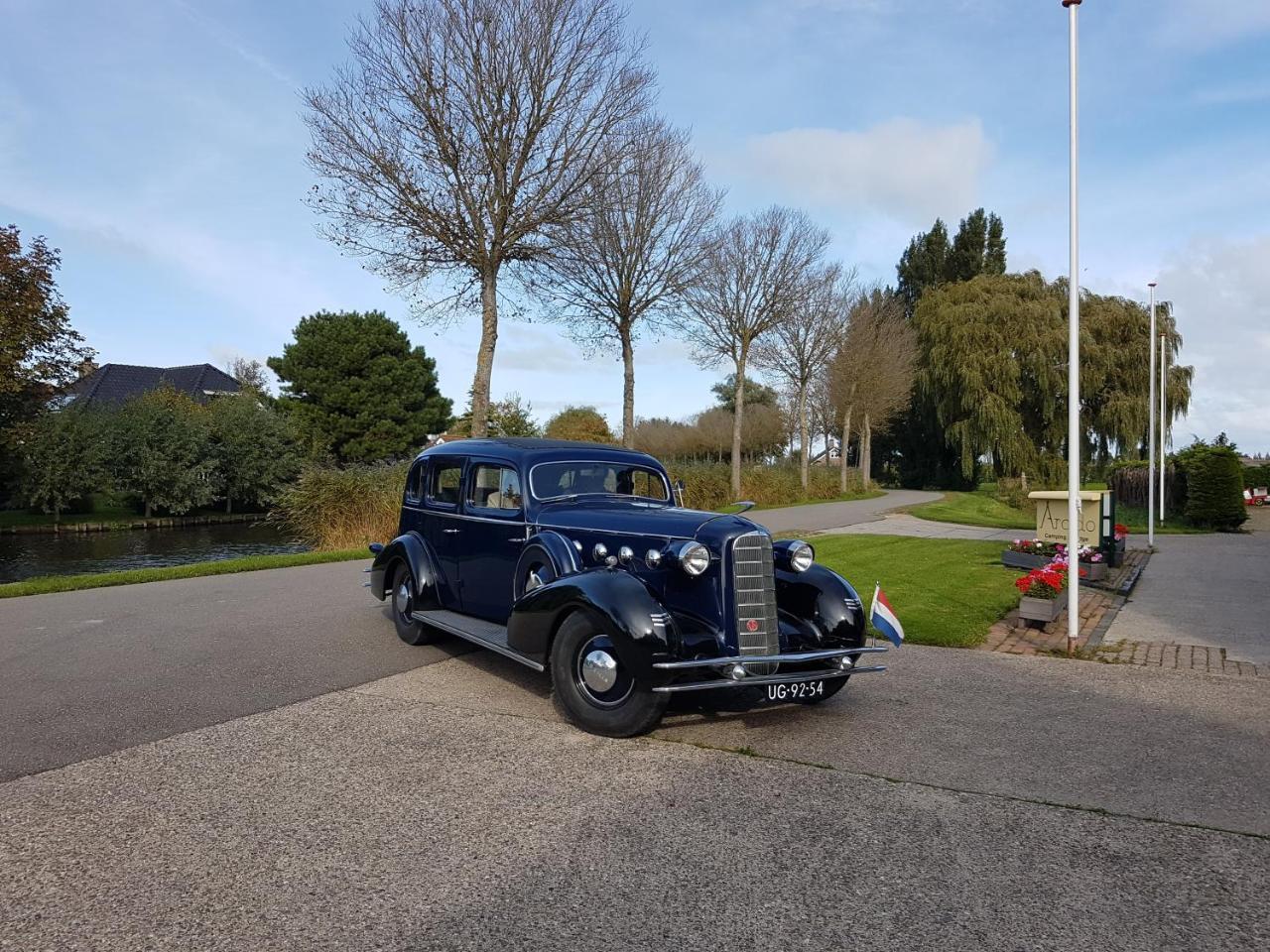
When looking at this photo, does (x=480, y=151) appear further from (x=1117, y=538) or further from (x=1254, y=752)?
(x=1254, y=752)

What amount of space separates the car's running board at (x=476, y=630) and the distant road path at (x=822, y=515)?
13052 millimetres

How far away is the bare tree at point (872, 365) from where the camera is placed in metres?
35.6

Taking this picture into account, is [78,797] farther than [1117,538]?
No

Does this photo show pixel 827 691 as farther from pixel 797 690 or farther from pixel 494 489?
pixel 494 489

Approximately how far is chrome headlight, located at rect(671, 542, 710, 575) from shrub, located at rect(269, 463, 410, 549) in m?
12.4

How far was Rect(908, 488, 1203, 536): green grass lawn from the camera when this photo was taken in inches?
833

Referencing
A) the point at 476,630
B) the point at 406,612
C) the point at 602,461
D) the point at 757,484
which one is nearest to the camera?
the point at 476,630

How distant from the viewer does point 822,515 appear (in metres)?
25.0

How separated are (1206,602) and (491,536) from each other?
8.56 m

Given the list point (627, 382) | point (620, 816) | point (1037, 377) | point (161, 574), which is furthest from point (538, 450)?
point (1037, 377)

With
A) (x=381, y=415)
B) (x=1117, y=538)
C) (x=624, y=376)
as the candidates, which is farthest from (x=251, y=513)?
(x=1117, y=538)

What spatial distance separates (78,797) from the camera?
3.93 m

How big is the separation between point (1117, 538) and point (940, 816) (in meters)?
11.7

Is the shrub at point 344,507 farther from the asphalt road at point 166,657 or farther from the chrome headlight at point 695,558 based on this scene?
the chrome headlight at point 695,558
